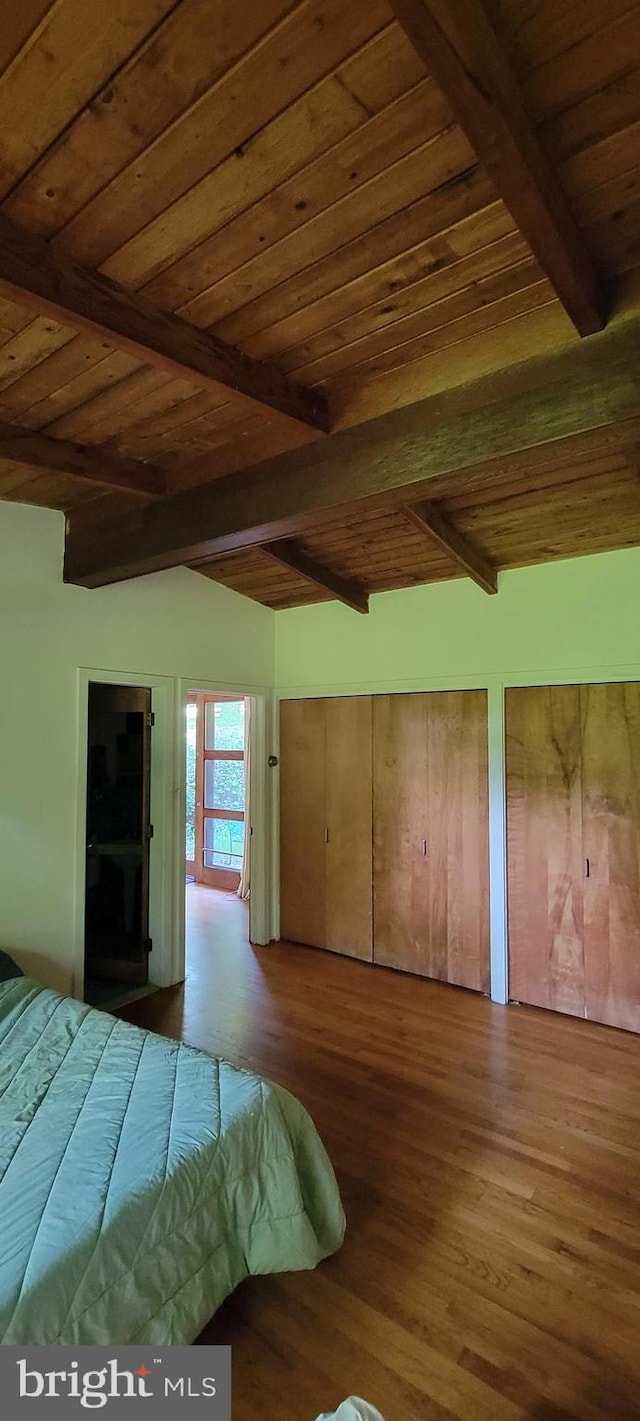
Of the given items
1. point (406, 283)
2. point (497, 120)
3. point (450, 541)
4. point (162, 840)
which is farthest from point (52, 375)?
point (162, 840)

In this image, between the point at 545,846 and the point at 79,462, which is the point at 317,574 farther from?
the point at 545,846

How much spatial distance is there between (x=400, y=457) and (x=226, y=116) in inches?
40.7

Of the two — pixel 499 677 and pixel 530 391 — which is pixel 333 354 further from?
pixel 499 677

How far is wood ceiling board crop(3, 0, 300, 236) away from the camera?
42.1 inches

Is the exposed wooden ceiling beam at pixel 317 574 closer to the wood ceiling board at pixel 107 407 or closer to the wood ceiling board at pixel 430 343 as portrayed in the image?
the wood ceiling board at pixel 107 407

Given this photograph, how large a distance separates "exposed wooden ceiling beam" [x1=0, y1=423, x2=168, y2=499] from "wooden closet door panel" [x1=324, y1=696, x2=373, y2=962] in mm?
2221

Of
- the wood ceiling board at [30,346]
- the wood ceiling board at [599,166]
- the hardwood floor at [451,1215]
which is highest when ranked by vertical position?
the wood ceiling board at [599,166]

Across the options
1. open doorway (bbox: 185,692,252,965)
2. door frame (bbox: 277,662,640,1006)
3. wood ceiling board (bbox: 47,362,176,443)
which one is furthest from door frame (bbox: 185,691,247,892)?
wood ceiling board (bbox: 47,362,176,443)

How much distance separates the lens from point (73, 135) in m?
1.26

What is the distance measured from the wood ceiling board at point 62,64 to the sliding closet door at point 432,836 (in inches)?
130

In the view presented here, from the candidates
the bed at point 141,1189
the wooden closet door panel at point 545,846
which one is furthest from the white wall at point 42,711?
the wooden closet door panel at point 545,846

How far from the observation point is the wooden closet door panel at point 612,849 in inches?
132

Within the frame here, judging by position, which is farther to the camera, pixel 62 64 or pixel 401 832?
pixel 401 832

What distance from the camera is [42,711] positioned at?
329cm
